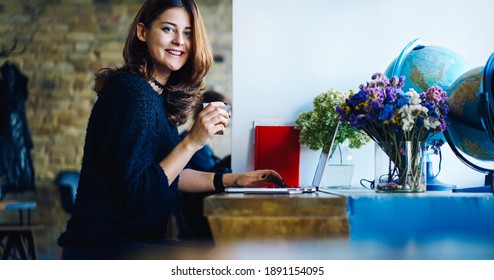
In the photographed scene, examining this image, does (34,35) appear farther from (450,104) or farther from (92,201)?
(450,104)

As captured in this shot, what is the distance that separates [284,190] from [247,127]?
2.26ft

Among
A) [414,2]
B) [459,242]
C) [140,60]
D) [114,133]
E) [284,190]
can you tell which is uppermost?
[414,2]

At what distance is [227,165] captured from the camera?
2.41 metres

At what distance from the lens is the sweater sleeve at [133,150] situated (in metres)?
1.80

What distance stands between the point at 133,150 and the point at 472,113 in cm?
103

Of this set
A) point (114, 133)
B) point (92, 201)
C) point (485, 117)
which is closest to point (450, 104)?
point (485, 117)

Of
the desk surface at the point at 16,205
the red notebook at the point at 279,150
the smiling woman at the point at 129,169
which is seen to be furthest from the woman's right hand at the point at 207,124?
the desk surface at the point at 16,205

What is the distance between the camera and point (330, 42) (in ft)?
7.68

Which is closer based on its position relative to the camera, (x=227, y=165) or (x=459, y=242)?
(x=459, y=242)

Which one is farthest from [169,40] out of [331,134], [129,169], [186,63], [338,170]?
[338,170]

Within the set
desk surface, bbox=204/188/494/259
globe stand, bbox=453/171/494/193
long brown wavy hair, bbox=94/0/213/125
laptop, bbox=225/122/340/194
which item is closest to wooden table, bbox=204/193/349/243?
desk surface, bbox=204/188/494/259

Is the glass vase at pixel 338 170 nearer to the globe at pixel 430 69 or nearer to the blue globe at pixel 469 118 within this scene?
the globe at pixel 430 69

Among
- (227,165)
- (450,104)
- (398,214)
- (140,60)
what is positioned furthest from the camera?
(227,165)

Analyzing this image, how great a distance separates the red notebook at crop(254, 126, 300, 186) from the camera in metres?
2.31
